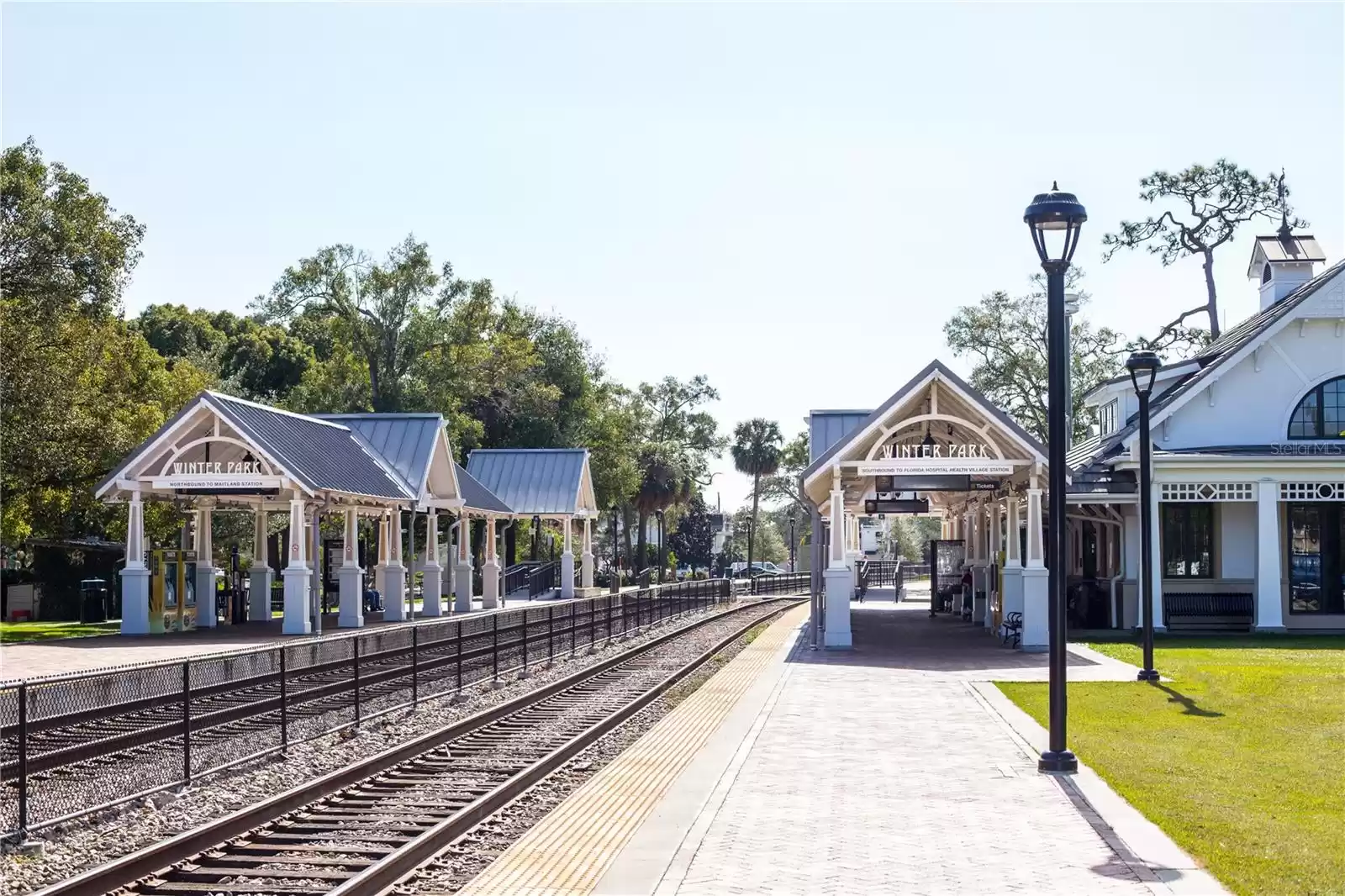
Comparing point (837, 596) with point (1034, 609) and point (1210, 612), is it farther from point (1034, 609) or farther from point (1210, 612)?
point (1210, 612)

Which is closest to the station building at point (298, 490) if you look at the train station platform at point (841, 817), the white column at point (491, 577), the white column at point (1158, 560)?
the white column at point (491, 577)

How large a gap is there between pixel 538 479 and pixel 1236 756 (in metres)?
43.4

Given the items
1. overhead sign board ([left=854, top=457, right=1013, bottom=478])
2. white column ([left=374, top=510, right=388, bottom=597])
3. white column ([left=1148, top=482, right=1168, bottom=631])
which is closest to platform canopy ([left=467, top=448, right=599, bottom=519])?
white column ([left=374, top=510, right=388, bottom=597])

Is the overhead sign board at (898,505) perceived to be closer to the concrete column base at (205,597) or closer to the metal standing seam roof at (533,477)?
the concrete column base at (205,597)

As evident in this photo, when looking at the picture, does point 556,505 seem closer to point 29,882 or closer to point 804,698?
point 804,698

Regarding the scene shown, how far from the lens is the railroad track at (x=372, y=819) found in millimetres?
8859

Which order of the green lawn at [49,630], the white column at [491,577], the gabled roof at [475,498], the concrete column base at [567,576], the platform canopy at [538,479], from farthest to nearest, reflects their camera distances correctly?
the concrete column base at [567,576] → the platform canopy at [538,479] → the white column at [491,577] → the gabled roof at [475,498] → the green lawn at [49,630]

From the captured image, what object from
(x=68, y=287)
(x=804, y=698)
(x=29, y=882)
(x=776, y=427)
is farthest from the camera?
(x=776, y=427)

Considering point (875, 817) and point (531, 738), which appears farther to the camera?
point (531, 738)

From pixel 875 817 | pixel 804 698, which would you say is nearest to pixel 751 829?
pixel 875 817

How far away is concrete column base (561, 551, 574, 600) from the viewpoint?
55.1 metres

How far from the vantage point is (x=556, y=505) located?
54.2 m

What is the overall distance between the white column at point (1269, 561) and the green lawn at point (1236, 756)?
6.17 metres

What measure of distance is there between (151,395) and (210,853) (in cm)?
3569
